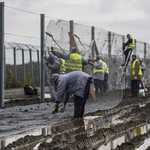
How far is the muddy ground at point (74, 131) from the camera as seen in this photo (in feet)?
17.5

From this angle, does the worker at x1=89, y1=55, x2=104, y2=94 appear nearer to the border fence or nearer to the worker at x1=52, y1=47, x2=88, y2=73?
the border fence

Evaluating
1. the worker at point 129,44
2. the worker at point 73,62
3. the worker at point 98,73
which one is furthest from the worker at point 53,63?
→ the worker at point 129,44

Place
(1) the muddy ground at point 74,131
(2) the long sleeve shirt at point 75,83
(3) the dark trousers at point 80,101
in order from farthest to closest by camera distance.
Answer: (3) the dark trousers at point 80,101, (2) the long sleeve shirt at point 75,83, (1) the muddy ground at point 74,131

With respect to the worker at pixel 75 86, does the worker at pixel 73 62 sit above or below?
above

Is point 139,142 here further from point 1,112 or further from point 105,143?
point 1,112

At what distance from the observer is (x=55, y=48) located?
1202cm

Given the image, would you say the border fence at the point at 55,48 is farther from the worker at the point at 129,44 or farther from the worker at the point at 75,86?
the worker at the point at 75,86

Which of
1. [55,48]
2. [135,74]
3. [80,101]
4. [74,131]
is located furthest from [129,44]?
[74,131]

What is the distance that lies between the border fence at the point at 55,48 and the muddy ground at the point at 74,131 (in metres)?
2.89

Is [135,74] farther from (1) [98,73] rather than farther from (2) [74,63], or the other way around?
(2) [74,63]

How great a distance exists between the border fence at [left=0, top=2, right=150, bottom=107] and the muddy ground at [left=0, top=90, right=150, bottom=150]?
2.89m

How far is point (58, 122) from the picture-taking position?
758 centimetres

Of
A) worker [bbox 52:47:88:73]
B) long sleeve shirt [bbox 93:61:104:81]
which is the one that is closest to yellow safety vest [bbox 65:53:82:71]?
worker [bbox 52:47:88:73]

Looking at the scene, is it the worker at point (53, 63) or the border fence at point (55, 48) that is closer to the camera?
the worker at point (53, 63)
